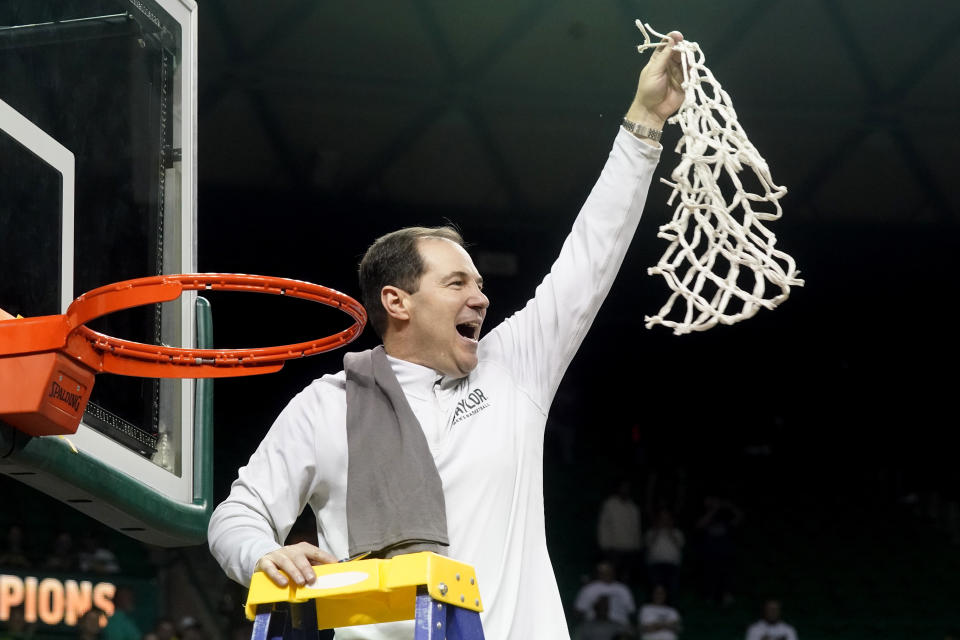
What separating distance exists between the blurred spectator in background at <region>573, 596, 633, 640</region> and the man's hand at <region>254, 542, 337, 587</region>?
736cm

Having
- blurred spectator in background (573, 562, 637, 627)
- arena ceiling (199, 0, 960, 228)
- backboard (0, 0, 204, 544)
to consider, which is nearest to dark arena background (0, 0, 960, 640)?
arena ceiling (199, 0, 960, 228)

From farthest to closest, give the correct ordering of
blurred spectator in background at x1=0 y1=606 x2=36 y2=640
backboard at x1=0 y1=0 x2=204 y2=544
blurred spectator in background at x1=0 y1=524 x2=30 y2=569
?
blurred spectator in background at x1=0 y1=524 x2=30 y2=569
blurred spectator in background at x1=0 y1=606 x2=36 y2=640
backboard at x1=0 y1=0 x2=204 y2=544

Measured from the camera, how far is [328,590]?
1871 mm

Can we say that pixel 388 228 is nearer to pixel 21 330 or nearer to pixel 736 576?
pixel 736 576

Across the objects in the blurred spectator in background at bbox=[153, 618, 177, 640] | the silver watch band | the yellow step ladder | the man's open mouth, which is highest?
the blurred spectator in background at bbox=[153, 618, 177, 640]

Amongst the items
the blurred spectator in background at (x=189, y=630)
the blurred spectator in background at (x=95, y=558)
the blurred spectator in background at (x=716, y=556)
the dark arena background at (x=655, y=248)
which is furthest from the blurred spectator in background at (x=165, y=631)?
the blurred spectator in background at (x=716, y=556)

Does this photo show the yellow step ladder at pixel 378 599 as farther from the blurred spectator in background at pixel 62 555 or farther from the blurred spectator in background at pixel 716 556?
the blurred spectator in background at pixel 716 556

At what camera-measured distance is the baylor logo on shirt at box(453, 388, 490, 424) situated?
7.85 ft

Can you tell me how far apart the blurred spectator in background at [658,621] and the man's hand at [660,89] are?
724 centimetres

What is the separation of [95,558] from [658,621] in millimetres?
4079

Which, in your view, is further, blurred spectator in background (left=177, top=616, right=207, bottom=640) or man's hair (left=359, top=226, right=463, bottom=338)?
blurred spectator in background (left=177, top=616, right=207, bottom=640)

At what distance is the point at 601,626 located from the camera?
9141mm

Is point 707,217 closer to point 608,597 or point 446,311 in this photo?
point 446,311

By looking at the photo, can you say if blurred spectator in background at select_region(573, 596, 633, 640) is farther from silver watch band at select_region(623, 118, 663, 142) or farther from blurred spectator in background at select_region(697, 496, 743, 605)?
silver watch band at select_region(623, 118, 663, 142)
